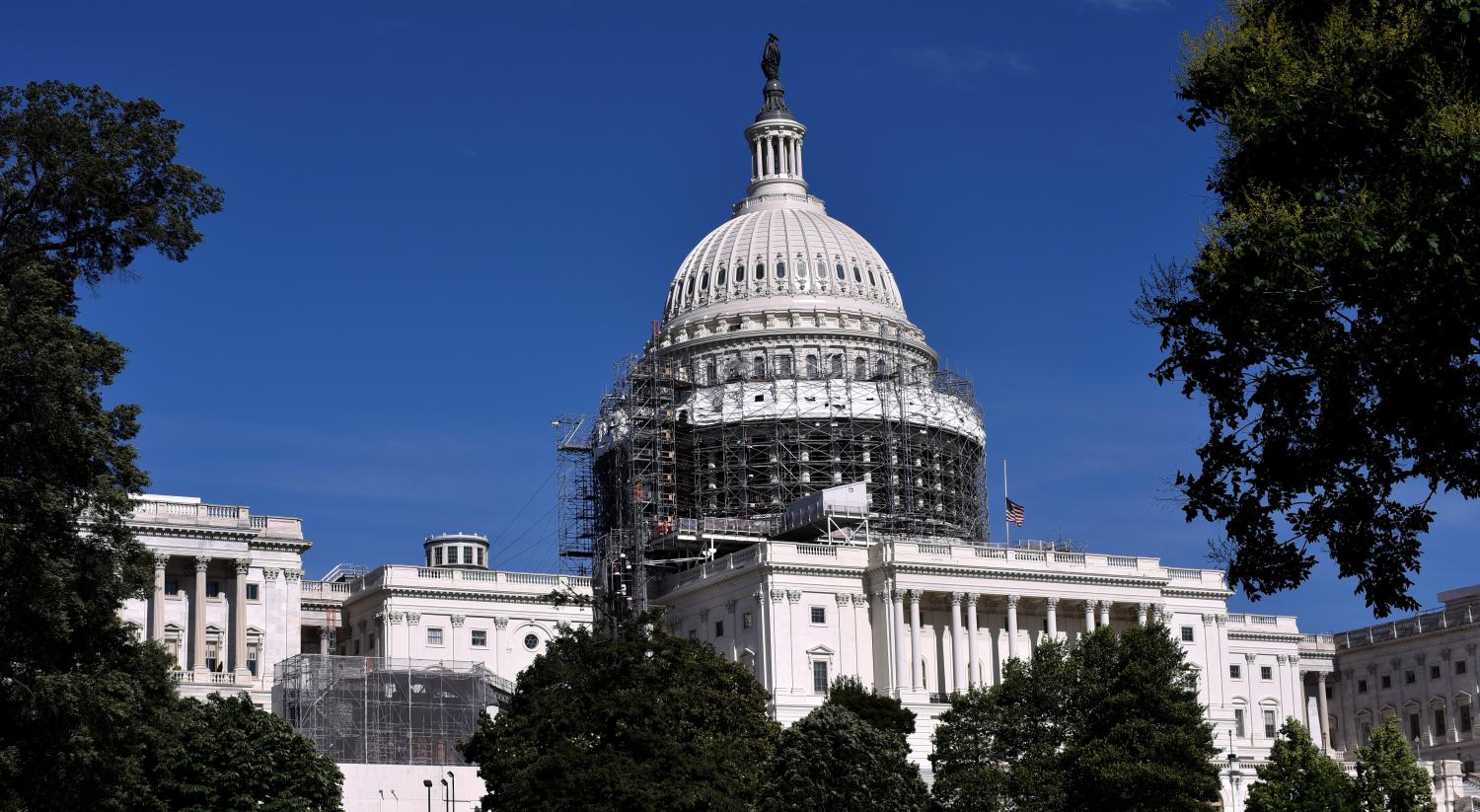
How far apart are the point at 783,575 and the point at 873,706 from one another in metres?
22.1

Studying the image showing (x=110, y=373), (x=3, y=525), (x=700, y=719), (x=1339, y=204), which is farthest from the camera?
(x=700, y=719)

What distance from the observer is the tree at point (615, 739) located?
74.8 meters

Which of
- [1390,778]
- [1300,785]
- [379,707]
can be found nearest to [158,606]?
[379,707]

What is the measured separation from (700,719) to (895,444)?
79648mm

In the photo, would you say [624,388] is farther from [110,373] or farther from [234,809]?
[110,373]

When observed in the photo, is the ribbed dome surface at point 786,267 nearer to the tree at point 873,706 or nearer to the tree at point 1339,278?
the tree at point 873,706

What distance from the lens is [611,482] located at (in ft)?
557

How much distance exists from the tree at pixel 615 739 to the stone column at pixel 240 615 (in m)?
47.7

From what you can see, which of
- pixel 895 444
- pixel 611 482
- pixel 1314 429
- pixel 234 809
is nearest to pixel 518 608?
pixel 611 482

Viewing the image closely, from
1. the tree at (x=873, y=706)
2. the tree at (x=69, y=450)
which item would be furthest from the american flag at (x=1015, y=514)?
the tree at (x=69, y=450)

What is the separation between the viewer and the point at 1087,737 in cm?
10300

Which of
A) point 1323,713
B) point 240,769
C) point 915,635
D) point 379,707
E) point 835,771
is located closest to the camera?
point 835,771

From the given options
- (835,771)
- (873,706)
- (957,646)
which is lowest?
(835,771)

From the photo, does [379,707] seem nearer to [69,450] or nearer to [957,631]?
[957,631]
